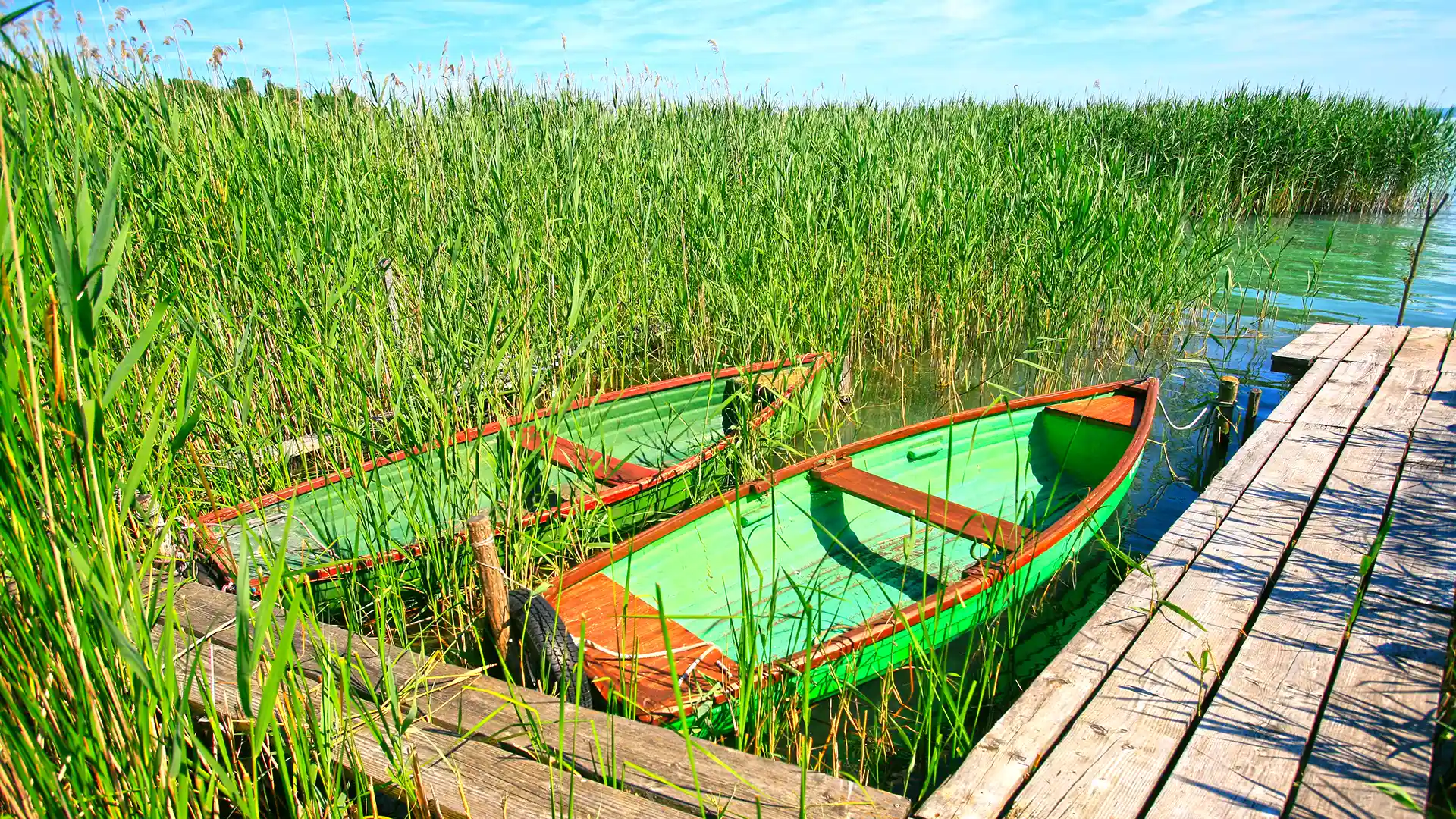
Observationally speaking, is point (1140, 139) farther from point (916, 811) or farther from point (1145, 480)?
point (916, 811)

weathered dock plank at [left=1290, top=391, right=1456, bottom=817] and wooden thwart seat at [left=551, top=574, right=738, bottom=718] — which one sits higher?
weathered dock plank at [left=1290, top=391, right=1456, bottom=817]

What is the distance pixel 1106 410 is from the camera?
14.4 ft

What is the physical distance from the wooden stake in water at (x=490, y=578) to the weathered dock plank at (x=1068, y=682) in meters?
1.34

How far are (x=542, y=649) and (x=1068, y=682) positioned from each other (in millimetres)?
1433

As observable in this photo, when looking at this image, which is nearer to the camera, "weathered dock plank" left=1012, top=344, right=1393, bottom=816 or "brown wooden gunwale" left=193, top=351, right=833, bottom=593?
"weathered dock plank" left=1012, top=344, right=1393, bottom=816

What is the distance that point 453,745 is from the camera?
1.96 m

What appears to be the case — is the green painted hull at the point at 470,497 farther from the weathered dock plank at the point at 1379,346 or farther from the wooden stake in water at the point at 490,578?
the weathered dock plank at the point at 1379,346

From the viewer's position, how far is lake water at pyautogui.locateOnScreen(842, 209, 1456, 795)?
143 inches

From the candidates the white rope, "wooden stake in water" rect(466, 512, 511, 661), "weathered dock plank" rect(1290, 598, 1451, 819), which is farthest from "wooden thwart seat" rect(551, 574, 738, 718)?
the white rope

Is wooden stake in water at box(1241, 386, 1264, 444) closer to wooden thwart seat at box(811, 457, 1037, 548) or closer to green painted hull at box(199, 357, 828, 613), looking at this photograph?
wooden thwart seat at box(811, 457, 1037, 548)

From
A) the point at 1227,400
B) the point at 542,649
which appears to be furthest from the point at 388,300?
the point at 1227,400

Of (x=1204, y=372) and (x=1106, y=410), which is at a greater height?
(x=1106, y=410)

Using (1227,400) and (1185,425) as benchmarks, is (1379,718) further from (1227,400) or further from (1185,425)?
(1185,425)

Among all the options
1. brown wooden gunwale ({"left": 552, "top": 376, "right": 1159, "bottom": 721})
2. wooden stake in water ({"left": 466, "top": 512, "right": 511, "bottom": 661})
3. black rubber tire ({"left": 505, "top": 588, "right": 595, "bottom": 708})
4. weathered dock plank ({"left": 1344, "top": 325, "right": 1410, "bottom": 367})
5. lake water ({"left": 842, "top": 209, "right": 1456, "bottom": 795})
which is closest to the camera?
black rubber tire ({"left": 505, "top": 588, "right": 595, "bottom": 708})
